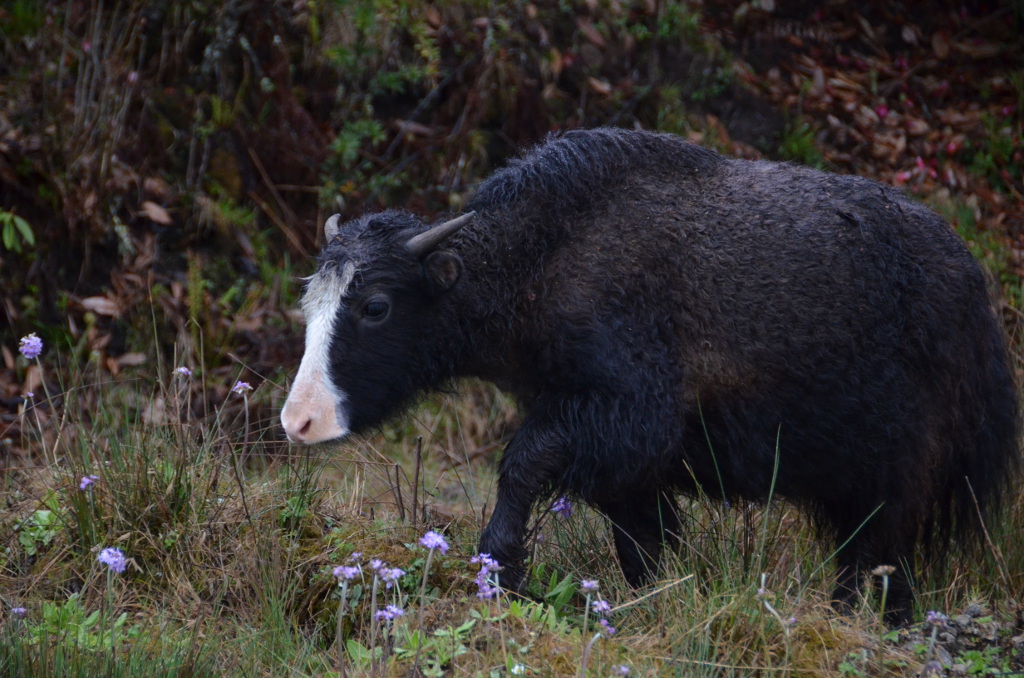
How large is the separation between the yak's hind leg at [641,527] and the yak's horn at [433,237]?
127 centimetres

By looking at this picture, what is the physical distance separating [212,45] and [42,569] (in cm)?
512

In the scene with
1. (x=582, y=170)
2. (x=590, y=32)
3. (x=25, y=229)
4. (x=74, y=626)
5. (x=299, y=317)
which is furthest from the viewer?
(x=590, y=32)

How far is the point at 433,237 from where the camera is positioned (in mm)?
4383

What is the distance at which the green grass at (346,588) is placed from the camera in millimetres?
3518

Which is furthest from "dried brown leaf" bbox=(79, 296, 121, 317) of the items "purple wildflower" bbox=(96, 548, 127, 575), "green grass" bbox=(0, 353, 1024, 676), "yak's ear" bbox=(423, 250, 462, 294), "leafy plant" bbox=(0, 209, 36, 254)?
"purple wildflower" bbox=(96, 548, 127, 575)

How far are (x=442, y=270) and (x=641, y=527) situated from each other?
1.37 m

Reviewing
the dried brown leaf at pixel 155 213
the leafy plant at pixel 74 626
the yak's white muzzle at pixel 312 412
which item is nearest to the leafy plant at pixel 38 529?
the leafy plant at pixel 74 626

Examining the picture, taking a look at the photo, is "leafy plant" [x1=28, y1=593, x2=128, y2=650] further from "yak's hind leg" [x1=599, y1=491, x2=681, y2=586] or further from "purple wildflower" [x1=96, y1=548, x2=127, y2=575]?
"yak's hind leg" [x1=599, y1=491, x2=681, y2=586]

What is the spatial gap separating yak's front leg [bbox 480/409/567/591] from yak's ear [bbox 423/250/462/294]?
648 mm

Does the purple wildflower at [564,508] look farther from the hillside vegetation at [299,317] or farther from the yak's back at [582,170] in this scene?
the yak's back at [582,170]

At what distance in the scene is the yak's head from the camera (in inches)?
169

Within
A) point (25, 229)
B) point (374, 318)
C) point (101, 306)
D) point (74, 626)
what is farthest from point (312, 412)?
point (101, 306)

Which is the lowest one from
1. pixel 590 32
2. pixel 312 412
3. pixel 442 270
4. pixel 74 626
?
pixel 74 626

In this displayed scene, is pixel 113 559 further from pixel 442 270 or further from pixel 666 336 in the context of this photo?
pixel 666 336
